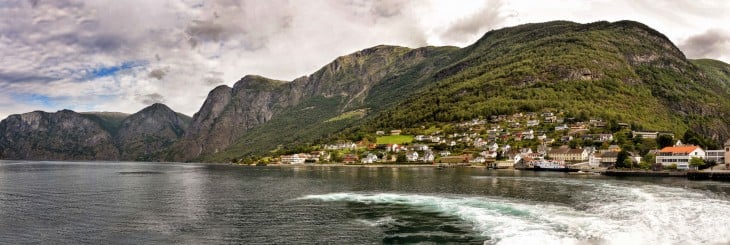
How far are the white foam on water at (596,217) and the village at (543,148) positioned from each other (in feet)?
228

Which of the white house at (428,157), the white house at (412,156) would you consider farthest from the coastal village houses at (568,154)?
the white house at (412,156)

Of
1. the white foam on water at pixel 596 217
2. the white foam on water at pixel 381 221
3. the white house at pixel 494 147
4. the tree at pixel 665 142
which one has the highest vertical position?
the tree at pixel 665 142

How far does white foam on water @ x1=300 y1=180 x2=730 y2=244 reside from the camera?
1267 inches

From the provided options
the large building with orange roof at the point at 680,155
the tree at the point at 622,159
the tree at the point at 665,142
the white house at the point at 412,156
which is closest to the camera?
the large building with orange roof at the point at 680,155

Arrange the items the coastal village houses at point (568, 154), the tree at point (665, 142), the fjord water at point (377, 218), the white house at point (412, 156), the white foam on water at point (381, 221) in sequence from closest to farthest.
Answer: the fjord water at point (377, 218)
the white foam on water at point (381, 221)
the tree at point (665, 142)
the coastal village houses at point (568, 154)
the white house at point (412, 156)

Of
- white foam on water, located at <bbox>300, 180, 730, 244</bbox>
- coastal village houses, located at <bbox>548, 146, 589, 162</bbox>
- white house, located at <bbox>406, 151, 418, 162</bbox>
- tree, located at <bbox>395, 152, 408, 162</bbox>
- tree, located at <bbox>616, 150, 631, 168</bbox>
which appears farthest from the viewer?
tree, located at <bbox>395, 152, 408, 162</bbox>

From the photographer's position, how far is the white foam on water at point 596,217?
3219 cm

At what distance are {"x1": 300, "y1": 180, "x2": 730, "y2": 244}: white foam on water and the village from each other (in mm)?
69461

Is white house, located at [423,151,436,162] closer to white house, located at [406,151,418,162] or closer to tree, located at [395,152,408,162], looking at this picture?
white house, located at [406,151,418,162]

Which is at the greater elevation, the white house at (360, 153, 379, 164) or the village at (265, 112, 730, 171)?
the village at (265, 112, 730, 171)

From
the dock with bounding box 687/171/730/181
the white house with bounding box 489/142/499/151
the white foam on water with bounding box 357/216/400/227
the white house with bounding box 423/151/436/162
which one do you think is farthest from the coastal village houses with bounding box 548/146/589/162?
the white foam on water with bounding box 357/216/400/227

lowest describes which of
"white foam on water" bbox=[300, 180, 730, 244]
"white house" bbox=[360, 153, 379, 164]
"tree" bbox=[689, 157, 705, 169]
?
"white foam on water" bbox=[300, 180, 730, 244]

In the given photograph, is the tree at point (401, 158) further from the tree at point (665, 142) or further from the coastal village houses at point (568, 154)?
the tree at point (665, 142)

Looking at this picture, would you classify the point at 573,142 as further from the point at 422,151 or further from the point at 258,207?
the point at 258,207
